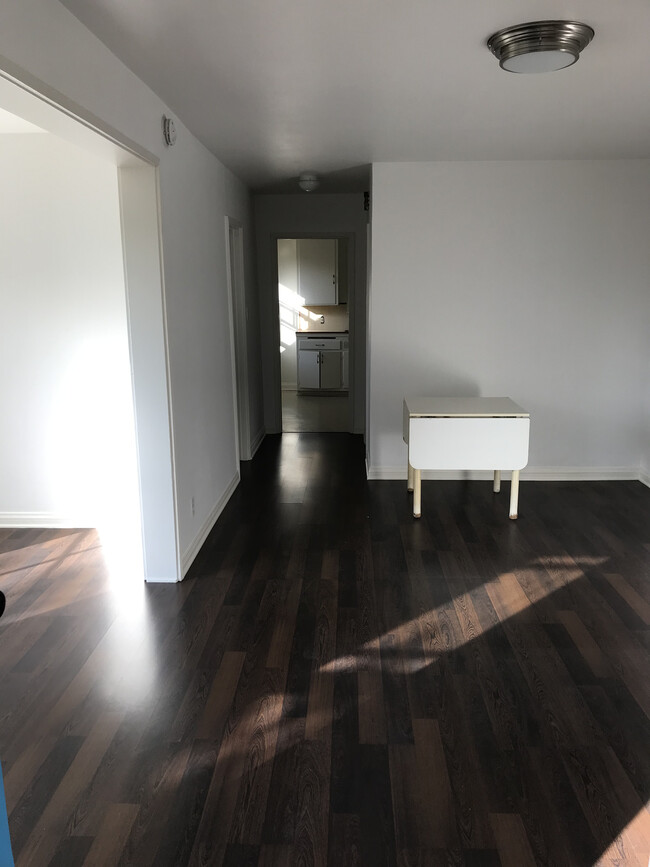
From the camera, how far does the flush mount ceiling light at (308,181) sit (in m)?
5.31

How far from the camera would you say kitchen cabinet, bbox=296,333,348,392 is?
→ 9.31 m

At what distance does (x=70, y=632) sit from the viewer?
3025 mm

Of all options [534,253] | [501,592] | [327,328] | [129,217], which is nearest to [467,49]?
[129,217]

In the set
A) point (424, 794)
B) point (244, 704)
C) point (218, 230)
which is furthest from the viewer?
point (218, 230)

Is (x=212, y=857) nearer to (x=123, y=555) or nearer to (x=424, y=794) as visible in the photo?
(x=424, y=794)

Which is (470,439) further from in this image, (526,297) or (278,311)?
(278,311)

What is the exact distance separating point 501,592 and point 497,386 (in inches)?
85.3

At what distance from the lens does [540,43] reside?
233 centimetres

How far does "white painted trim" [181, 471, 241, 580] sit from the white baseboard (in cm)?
76

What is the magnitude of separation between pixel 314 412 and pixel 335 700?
19.2 feet

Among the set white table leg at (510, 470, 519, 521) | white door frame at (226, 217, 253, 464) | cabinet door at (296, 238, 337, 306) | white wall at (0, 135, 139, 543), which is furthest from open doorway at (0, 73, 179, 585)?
cabinet door at (296, 238, 337, 306)

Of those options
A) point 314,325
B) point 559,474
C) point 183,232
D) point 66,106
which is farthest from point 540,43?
point 314,325

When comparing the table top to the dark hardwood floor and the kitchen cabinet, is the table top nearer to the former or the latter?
the dark hardwood floor

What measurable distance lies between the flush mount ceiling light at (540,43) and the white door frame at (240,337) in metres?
3.26
